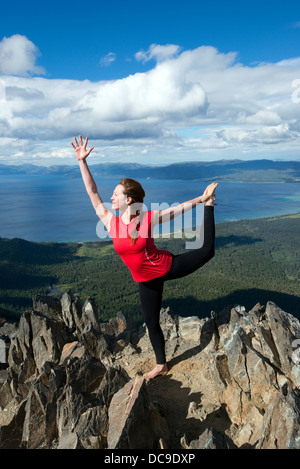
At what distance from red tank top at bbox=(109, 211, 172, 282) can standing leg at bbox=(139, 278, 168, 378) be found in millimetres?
353

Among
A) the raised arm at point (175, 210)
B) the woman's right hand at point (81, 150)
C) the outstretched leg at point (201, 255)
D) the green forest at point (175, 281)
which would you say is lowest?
the green forest at point (175, 281)

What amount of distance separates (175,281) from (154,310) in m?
95.5

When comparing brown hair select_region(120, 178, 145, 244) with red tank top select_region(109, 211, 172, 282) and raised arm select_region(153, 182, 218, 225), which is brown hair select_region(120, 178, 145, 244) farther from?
raised arm select_region(153, 182, 218, 225)

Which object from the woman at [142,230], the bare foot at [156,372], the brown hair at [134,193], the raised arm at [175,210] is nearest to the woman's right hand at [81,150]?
the woman at [142,230]

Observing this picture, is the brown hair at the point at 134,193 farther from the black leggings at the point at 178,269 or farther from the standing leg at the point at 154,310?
the standing leg at the point at 154,310

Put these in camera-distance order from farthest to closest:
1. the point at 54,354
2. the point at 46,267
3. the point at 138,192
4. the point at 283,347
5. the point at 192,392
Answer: the point at 46,267, the point at 54,354, the point at 283,347, the point at 192,392, the point at 138,192

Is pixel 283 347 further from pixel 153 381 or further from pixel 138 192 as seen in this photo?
pixel 138 192

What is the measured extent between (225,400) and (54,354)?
5483 millimetres

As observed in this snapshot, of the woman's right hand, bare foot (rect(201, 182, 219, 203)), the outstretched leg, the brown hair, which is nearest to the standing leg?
the outstretched leg

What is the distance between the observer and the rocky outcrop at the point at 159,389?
16.1ft

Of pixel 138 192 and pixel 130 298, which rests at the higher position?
pixel 138 192

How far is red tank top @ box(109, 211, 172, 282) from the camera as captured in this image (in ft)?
18.6
